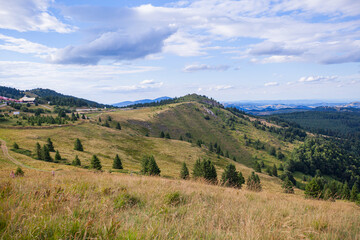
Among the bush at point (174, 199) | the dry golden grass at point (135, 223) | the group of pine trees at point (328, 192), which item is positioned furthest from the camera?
the group of pine trees at point (328, 192)

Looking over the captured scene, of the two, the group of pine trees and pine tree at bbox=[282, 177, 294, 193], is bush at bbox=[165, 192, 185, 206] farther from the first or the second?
pine tree at bbox=[282, 177, 294, 193]

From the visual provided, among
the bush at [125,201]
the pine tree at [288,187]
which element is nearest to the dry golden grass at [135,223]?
the bush at [125,201]

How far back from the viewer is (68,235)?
272 cm

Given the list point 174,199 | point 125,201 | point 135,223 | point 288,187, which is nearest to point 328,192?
point 288,187

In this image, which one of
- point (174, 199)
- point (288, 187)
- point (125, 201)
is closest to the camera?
point (125, 201)

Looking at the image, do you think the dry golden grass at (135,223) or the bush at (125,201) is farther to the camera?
the bush at (125,201)

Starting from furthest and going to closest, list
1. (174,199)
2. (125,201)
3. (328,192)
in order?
(328,192)
(174,199)
(125,201)

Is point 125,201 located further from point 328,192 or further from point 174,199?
point 328,192

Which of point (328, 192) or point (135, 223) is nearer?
point (135, 223)

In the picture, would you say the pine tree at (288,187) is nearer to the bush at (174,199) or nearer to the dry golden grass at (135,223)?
the dry golden grass at (135,223)

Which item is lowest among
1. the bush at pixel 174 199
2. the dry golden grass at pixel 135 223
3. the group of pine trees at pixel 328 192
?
the group of pine trees at pixel 328 192

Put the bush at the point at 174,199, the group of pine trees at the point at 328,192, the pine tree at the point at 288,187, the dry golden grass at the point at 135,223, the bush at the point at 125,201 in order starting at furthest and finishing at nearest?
the pine tree at the point at 288,187
the group of pine trees at the point at 328,192
the bush at the point at 174,199
the bush at the point at 125,201
the dry golden grass at the point at 135,223

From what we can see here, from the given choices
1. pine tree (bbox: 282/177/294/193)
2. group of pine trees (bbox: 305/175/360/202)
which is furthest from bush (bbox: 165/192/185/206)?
pine tree (bbox: 282/177/294/193)

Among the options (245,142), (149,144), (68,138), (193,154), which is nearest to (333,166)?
(245,142)
